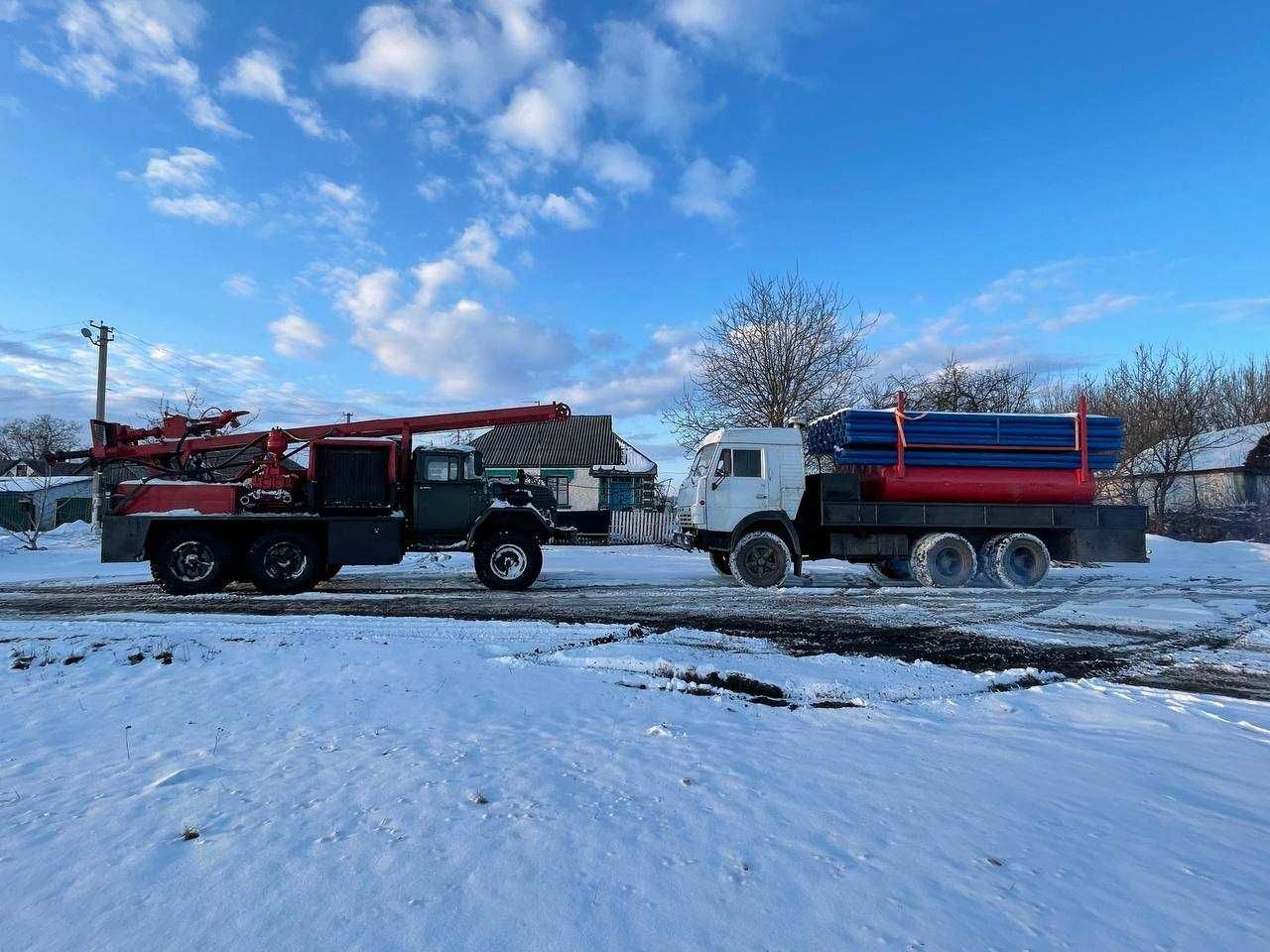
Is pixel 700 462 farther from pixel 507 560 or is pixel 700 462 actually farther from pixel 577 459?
pixel 577 459

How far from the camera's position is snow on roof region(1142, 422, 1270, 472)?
27523mm

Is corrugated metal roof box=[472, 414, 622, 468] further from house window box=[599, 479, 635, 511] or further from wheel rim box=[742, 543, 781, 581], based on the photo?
wheel rim box=[742, 543, 781, 581]

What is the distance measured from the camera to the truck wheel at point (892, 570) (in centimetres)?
1239

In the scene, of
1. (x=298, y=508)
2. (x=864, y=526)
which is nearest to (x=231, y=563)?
(x=298, y=508)

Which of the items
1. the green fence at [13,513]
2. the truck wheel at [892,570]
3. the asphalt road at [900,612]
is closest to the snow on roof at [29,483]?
the green fence at [13,513]

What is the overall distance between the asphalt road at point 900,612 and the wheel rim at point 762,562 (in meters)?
0.48

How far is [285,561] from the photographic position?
10891mm

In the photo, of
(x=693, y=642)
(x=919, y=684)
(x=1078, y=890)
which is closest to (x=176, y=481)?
(x=693, y=642)

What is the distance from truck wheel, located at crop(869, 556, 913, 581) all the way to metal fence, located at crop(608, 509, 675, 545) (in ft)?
35.4

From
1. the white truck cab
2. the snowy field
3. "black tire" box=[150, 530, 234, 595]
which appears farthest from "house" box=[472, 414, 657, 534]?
the snowy field

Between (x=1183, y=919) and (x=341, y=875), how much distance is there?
9.60ft

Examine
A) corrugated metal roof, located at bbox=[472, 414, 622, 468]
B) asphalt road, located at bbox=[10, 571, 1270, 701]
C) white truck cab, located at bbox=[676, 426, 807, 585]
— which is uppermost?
corrugated metal roof, located at bbox=[472, 414, 622, 468]

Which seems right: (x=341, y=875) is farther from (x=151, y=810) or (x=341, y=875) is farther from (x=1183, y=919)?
(x=1183, y=919)

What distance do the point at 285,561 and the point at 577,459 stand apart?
27669 mm
